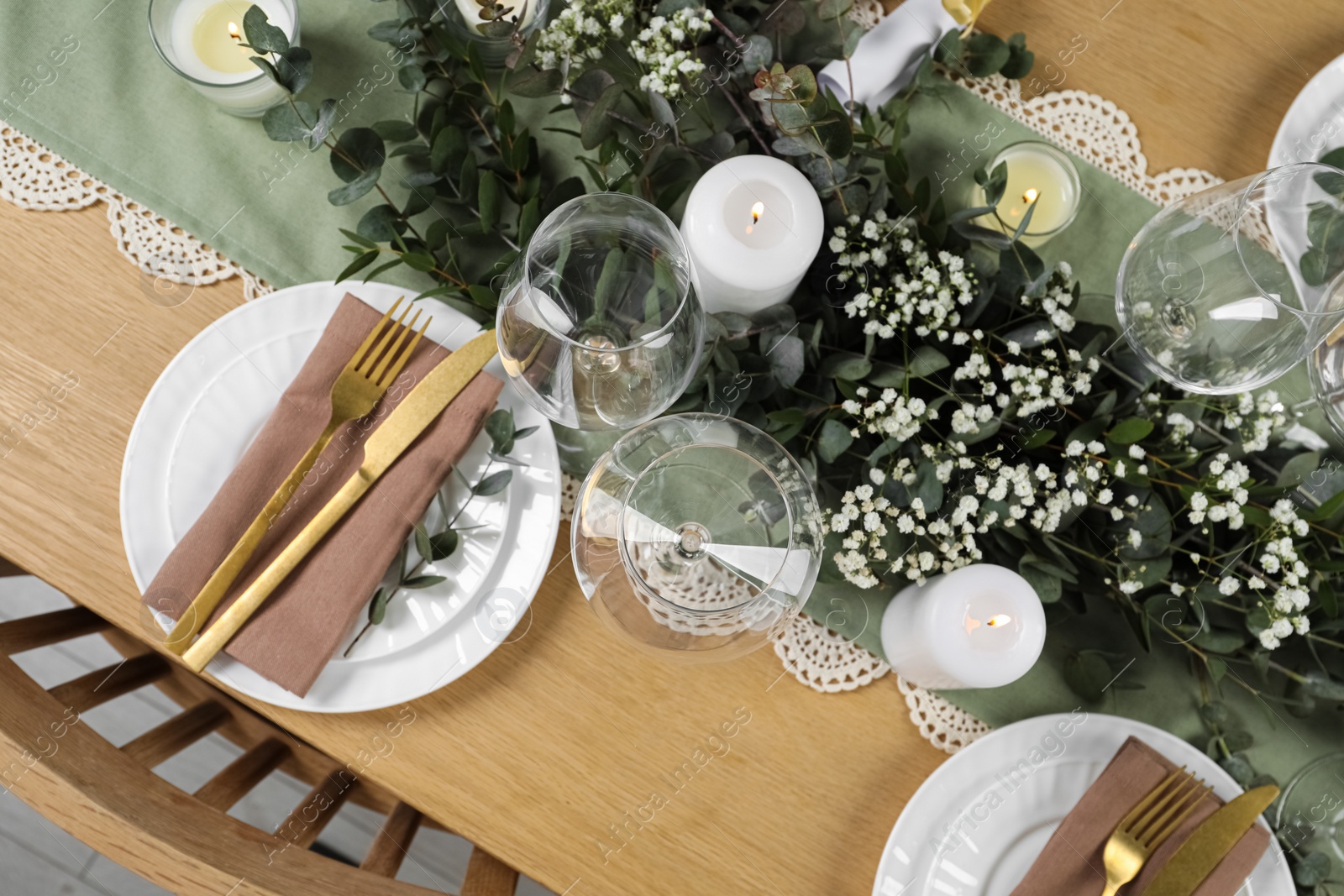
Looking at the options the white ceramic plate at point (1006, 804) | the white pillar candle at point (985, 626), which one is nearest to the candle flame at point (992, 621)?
the white pillar candle at point (985, 626)

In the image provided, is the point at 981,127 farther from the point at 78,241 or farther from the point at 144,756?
the point at 144,756

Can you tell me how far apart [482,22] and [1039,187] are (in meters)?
0.49

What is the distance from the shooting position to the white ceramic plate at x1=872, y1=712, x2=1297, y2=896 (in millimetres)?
681

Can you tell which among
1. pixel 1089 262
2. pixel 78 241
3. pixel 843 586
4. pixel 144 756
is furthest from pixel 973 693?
pixel 78 241

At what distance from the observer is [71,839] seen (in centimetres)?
154

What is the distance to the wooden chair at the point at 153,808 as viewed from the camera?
0.56 meters

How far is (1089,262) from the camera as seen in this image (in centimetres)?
77

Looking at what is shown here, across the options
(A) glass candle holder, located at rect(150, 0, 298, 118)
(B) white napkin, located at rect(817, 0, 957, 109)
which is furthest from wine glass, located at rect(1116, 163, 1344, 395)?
(A) glass candle holder, located at rect(150, 0, 298, 118)

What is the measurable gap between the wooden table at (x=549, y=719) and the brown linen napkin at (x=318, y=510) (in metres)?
0.07

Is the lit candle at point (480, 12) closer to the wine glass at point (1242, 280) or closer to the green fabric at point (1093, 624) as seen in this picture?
the green fabric at point (1093, 624)

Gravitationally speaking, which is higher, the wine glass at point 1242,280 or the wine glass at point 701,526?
the wine glass at point 1242,280

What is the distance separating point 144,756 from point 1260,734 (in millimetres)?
961

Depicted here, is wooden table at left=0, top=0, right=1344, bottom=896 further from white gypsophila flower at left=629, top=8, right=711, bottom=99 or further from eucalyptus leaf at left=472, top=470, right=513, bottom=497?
white gypsophila flower at left=629, top=8, right=711, bottom=99

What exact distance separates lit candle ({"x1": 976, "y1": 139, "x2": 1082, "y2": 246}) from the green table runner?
0.28 feet
